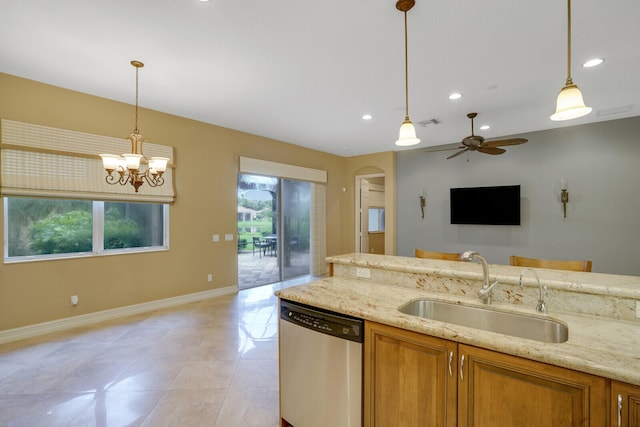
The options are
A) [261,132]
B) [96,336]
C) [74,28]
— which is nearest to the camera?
[74,28]

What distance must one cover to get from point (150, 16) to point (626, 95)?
5355 mm

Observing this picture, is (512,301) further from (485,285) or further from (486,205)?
(486,205)

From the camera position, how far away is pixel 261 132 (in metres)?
5.24

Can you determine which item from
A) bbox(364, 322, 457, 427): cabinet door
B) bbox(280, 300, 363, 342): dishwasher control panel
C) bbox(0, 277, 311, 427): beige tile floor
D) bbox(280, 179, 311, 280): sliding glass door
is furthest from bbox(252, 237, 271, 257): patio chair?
bbox(364, 322, 457, 427): cabinet door

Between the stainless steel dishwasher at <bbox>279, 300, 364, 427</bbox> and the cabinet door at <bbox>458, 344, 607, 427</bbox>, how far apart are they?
0.52 m

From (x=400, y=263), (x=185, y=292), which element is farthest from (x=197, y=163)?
(x=400, y=263)

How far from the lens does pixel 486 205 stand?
18.3 ft

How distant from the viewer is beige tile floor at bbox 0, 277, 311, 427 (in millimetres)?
2020

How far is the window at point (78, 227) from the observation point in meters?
3.26

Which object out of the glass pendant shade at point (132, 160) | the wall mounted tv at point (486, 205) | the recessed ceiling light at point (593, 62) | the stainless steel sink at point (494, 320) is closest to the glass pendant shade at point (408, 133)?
the stainless steel sink at point (494, 320)

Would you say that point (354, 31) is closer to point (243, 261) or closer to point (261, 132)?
point (261, 132)

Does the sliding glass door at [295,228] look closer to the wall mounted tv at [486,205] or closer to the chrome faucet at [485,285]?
the wall mounted tv at [486,205]

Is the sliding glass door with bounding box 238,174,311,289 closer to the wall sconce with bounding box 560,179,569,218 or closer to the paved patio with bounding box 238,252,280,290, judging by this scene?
the paved patio with bounding box 238,252,280,290

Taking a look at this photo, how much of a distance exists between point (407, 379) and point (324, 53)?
2675 mm
